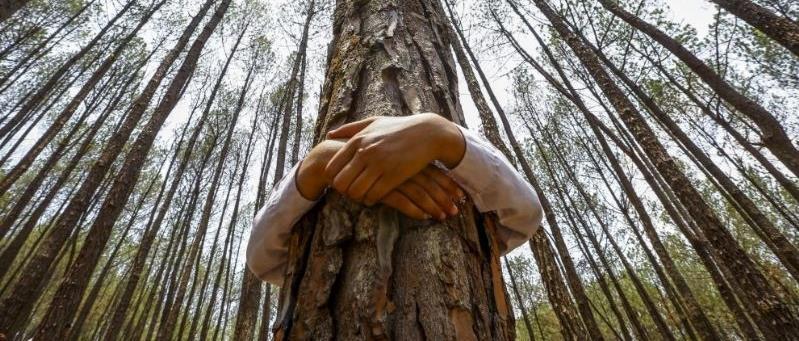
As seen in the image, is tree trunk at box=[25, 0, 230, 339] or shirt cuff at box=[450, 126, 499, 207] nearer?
shirt cuff at box=[450, 126, 499, 207]

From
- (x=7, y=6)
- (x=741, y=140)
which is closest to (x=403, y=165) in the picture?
(x=7, y=6)

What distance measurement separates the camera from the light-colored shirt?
2.66 ft

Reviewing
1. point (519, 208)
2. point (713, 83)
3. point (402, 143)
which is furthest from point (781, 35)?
point (402, 143)

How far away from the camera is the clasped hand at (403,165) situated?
743 mm

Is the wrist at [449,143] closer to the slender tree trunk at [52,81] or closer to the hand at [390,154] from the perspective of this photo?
the hand at [390,154]

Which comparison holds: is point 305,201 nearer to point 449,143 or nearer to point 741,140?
point 449,143

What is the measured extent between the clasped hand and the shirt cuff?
16 mm

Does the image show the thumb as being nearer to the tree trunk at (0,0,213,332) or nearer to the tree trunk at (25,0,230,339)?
the tree trunk at (25,0,230,339)

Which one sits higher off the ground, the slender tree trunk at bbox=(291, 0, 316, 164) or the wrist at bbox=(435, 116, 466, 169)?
the slender tree trunk at bbox=(291, 0, 316, 164)

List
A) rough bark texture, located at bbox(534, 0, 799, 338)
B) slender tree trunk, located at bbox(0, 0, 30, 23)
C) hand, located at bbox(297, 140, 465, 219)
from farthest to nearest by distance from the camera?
rough bark texture, located at bbox(534, 0, 799, 338)
slender tree trunk, located at bbox(0, 0, 30, 23)
hand, located at bbox(297, 140, 465, 219)

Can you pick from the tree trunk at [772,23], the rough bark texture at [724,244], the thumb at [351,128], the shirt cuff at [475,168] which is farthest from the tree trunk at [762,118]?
the thumb at [351,128]

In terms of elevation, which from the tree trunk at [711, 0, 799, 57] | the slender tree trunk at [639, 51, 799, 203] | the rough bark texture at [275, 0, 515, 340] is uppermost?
the slender tree trunk at [639, 51, 799, 203]

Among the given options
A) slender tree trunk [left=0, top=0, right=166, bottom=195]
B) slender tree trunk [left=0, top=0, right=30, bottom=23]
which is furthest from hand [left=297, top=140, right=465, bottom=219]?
slender tree trunk [left=0, top=0, right=166, bottom=195]

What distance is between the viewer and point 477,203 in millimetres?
878
